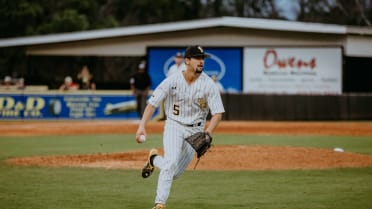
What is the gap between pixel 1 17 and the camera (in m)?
43.8

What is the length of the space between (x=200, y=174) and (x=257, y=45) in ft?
67.5

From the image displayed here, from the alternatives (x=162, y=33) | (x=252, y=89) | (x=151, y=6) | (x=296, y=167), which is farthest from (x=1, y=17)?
(x=296, y=167)

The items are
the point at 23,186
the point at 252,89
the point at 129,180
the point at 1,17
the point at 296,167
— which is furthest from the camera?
the point at 1,17

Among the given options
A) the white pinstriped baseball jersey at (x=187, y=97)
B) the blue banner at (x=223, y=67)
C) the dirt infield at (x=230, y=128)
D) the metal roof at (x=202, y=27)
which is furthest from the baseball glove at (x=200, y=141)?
the blue banner at (x=223, y=67)

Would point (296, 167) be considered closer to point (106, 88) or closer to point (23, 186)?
point (23, 186)

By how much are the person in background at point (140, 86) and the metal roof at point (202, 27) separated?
4766mm

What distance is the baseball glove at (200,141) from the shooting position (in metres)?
7.61

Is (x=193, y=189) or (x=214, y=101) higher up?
(x=214, y=101)

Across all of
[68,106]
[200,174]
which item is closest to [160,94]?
[200,174]

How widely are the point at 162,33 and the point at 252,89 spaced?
4693mm

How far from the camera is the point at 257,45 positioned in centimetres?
3194

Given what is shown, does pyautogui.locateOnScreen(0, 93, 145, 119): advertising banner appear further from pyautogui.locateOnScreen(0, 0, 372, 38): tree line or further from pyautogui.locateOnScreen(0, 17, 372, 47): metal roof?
pyautogui.locateOnScreen(0, 0, 372, 38): tree line

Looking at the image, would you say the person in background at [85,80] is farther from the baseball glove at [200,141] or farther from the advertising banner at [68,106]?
the baseball glove at [200,141]

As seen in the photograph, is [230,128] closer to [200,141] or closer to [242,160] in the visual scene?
[242,160]
